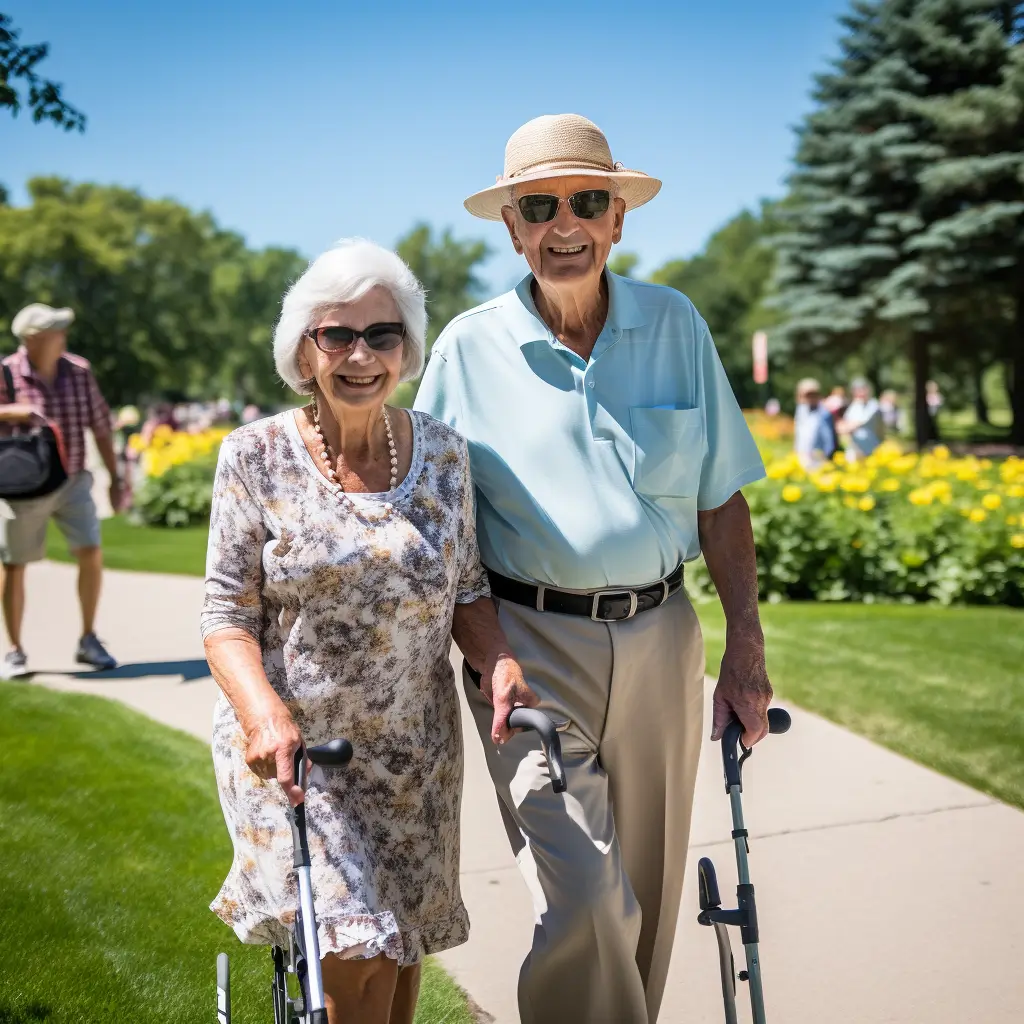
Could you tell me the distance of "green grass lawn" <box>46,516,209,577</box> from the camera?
11.9 metres

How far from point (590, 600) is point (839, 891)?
1946 millimetres

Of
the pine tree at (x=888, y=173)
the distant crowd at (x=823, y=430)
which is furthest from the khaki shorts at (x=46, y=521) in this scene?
the pine tree at (x=888, y=173)

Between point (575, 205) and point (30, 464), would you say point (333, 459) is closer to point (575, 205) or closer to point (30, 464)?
point (575, 205)

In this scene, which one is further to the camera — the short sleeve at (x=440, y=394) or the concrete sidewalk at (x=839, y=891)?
the concrete sidewalk at (x=839, y=891)

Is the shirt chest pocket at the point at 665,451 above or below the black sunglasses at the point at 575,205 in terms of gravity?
below

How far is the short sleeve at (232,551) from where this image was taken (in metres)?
2.52

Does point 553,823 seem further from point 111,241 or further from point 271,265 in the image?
point 271,265

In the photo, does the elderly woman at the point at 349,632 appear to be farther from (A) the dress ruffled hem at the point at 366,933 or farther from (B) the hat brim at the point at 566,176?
(B) the hat brim at the point at 566,176

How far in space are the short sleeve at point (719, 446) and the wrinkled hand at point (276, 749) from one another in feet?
4.34

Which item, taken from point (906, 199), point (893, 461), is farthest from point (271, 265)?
point (893, 461)

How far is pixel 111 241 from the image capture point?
173 feet

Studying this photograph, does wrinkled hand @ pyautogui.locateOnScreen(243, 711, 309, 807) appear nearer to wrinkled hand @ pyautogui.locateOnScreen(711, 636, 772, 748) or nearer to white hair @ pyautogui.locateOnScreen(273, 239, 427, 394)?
white hair @ pyautogui.locateOnScreen(273, 239, 427, 394)

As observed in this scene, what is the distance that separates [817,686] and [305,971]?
16.2 ft

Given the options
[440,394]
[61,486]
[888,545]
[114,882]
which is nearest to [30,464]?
[61,486]
